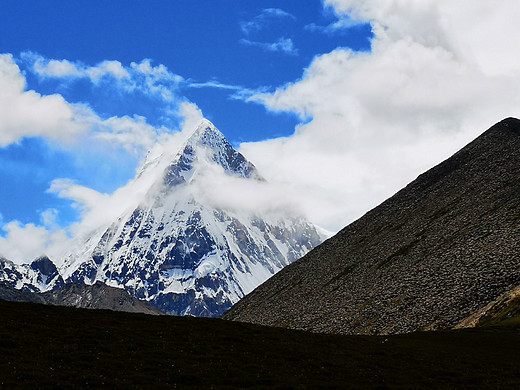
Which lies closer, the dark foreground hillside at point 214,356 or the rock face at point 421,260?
the dark foreground hillside at point 214,356

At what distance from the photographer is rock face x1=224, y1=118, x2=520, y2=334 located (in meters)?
94.2

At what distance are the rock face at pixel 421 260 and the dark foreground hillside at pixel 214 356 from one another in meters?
34.4

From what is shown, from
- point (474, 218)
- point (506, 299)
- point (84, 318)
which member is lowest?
point (506, 299)

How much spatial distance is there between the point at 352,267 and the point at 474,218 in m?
33.4

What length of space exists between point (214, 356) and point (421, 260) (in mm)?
84510

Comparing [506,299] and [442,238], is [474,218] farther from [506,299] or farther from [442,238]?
[506,299]

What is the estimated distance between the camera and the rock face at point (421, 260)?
9425 cm

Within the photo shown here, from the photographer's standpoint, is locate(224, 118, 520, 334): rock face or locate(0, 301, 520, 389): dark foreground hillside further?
locate(224, 118, 520, 334): rock face

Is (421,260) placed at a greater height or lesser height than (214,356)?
lesser

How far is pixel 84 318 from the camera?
53812 millimetres

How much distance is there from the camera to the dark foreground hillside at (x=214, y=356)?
36.7m

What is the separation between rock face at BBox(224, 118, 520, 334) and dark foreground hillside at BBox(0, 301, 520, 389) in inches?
1353

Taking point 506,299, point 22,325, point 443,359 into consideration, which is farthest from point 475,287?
point 22,325

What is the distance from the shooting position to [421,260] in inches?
4712
